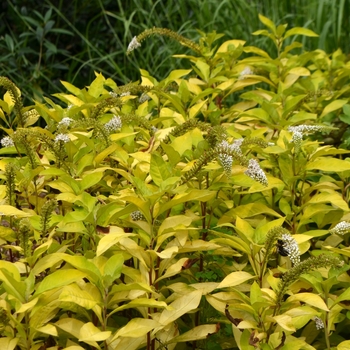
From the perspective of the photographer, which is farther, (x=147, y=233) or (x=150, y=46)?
(x=150, y=46)

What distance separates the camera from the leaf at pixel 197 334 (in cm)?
154

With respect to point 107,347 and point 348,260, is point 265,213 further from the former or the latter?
point 107,347

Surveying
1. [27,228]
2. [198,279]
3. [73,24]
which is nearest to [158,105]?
[198,279]

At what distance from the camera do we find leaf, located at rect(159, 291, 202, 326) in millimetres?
1479

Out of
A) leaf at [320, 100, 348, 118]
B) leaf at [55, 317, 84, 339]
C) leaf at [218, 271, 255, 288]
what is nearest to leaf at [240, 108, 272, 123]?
leaf at [320, 100, 348, 118]

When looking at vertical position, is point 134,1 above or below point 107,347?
below

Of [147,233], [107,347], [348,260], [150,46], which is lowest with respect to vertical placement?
[150,46]

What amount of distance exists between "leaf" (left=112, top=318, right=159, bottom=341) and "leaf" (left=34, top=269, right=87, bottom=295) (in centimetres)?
13

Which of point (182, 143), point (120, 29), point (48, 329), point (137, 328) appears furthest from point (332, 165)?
point (120, 29)

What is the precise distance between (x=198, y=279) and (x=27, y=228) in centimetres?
46

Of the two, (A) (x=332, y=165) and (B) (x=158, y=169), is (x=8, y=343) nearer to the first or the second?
(B) (x=158, y=169)

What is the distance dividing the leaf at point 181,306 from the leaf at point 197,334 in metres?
0.07

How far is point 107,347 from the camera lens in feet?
4.71

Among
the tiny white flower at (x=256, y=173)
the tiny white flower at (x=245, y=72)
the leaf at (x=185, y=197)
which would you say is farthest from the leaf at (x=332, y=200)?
the tiny white flower at (x=245, y=72)
